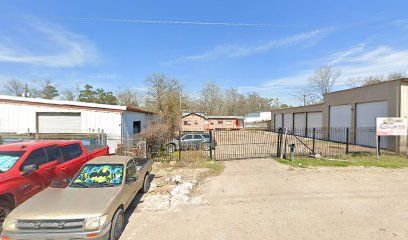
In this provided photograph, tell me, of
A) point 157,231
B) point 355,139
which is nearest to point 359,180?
point 157,231

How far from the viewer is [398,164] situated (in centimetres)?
1231

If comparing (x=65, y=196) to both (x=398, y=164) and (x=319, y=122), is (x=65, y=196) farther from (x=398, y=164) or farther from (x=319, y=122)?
(x=319, y=122)

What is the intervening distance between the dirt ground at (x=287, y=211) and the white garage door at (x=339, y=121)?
13318 millimetres

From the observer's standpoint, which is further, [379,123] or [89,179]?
[379,123]

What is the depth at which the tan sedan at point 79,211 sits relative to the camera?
416 cm

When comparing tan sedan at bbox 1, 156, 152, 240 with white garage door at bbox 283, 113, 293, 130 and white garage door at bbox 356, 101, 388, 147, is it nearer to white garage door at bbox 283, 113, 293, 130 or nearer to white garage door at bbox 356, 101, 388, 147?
white garage door at bbox 356, 101, 388, 147

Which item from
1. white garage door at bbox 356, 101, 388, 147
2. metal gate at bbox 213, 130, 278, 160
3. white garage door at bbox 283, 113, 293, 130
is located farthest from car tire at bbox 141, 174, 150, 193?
white garage door at bbox 283, 113, 293, 130

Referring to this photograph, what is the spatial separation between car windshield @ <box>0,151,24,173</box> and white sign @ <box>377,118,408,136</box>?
16940 mm

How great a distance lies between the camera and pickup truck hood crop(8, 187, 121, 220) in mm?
4273

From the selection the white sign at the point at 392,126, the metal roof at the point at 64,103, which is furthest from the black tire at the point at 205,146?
the white sign at the point at 392,126

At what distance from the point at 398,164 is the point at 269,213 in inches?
401

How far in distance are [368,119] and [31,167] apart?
2165 cm

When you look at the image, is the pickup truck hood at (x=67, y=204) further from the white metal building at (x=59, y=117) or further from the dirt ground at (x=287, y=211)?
the white metal building at (x=59, y=117)

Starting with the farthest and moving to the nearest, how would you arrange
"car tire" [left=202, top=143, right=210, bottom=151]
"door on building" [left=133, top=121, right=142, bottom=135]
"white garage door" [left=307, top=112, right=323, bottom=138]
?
1. "white garage door" [left=307, top=112, right=323, bottom=138]
2. "door on building" [left=133, top=121, right=142, bottom=135]
3. "car tire" [left=202, top=143, right=210, bottom=151]
